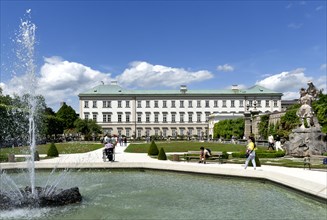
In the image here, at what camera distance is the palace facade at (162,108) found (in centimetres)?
8044

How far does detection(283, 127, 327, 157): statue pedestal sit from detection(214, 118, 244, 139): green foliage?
37.0 metres

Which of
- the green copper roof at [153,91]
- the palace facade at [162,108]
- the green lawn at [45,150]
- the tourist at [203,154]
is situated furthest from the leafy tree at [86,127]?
the tourist at [203,154]

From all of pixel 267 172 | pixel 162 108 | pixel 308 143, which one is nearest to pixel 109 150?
pixel 267 172

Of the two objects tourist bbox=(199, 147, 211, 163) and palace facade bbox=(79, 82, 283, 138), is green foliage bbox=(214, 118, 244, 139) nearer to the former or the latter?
palace facade bbox=(79, 82, 283, 138)

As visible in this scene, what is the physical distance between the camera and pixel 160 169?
15.7 m

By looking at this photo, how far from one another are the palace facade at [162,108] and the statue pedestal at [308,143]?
58.6m

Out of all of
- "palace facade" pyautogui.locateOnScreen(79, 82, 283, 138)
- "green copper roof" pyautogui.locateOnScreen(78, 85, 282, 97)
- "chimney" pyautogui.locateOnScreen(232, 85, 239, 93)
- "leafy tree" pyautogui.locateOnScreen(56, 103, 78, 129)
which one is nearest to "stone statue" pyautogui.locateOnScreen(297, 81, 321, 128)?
"leafy tree" pyautogui.locateOnScreen(56, 103, 78, 129)

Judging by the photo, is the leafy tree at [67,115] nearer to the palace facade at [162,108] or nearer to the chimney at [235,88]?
the palace facade at [162,108]

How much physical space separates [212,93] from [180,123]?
33.8 feet

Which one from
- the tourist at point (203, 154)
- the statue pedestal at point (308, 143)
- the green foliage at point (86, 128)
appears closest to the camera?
the tourist at point (203, 154)

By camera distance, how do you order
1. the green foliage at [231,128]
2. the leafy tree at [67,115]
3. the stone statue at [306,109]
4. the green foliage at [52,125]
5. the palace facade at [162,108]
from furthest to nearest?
the palace facade at [162,108] → the leafy tree at [67,115] → the green foliage at [231,128] → the green foliage at [52,125] → the stone statue at [306,109]

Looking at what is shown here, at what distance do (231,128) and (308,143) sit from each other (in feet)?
131

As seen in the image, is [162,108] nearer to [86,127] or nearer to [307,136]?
[86,127]

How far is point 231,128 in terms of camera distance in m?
60.3
